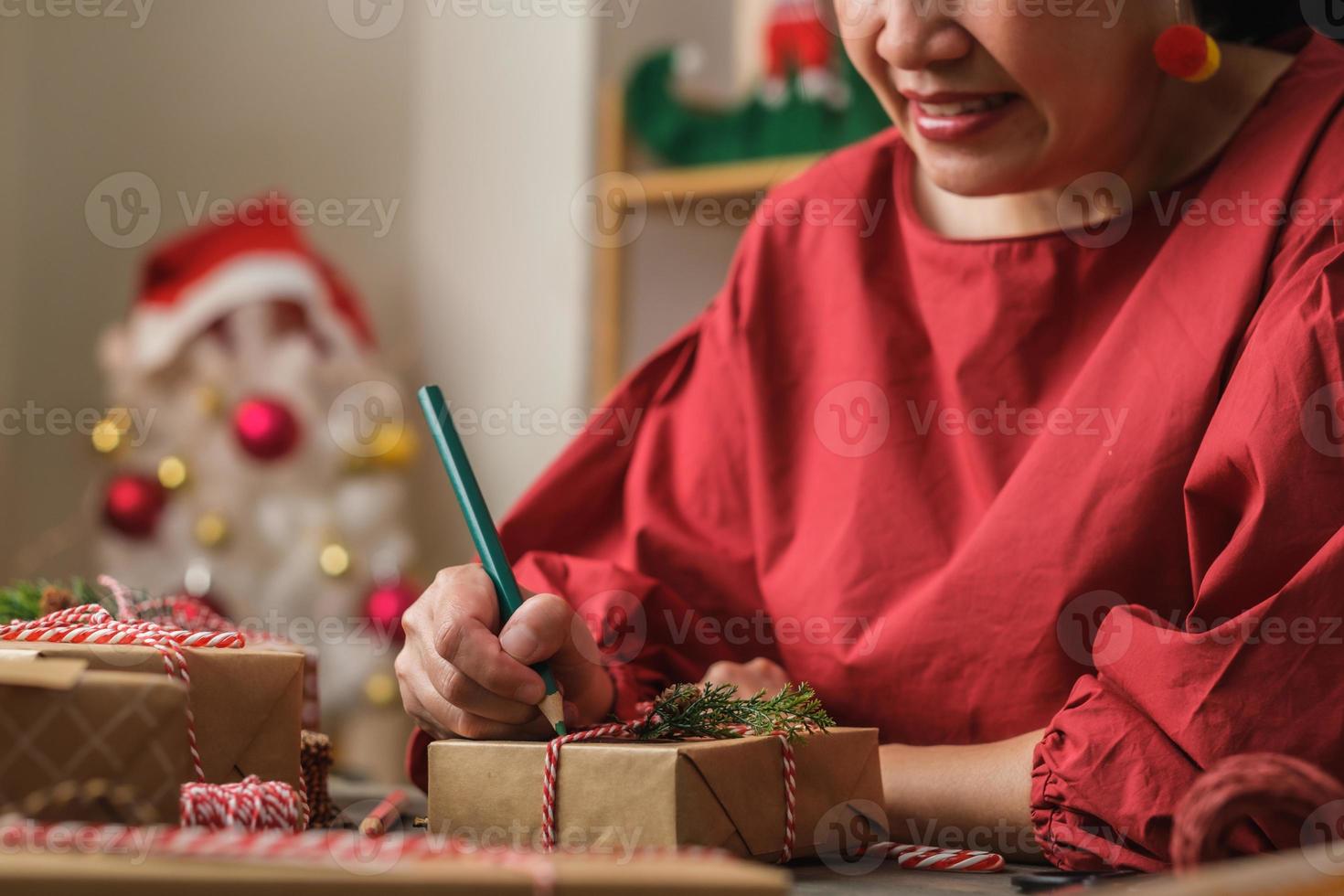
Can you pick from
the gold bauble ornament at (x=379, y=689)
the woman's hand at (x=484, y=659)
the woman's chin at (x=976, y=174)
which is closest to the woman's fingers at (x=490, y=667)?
the woman's hand at (x=484, y=659)

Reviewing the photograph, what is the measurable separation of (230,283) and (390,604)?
530 mm

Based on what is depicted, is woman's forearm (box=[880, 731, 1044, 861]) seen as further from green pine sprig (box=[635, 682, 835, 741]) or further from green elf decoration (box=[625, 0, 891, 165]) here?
green elf decoration (box=[625, 0, 891, 165])

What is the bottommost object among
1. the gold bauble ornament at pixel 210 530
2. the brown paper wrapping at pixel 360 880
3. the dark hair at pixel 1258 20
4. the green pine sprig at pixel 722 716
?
the gold bauble ornament at pixel 210 530

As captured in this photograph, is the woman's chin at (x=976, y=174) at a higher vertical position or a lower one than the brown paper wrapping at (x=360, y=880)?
higher

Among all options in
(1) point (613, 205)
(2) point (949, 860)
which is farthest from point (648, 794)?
(1) point (613, 205)

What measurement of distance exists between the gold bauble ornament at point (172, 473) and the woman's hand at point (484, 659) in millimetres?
1348

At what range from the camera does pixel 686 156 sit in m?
2.24

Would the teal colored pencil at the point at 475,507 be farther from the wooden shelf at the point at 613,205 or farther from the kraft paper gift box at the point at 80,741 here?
the wooden shelf at the point at 613,205

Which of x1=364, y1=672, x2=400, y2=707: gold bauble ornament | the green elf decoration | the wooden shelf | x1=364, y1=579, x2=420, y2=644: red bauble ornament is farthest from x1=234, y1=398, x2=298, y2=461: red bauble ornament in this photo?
the green elf decoration

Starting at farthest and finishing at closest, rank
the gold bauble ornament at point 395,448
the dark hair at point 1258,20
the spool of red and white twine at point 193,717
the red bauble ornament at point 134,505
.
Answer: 1. the gold bauble ornament at point 395,448
2. the red bauble ornament at point 134,505
3. the dark hair at point 1258,20
4. the spool of red and white twine at point 193,717

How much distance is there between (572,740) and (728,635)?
422 millimetres

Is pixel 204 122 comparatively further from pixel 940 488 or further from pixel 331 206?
pixel 940 488

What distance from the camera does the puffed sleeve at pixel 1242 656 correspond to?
0.70 meters

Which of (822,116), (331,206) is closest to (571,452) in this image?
(822,116)
